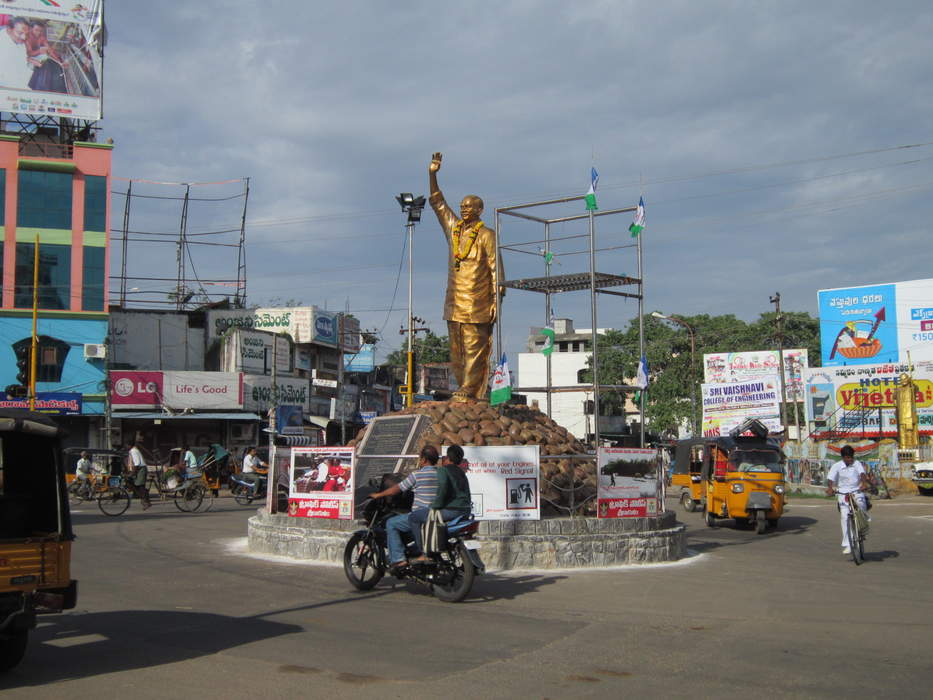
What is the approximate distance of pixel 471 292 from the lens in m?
16.5

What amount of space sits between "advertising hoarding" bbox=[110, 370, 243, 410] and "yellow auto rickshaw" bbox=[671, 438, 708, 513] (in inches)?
794

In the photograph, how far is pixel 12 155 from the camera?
1406 inches

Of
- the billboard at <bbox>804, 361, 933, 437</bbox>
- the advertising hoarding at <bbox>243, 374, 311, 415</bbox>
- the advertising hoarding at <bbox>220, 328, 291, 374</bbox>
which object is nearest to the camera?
the advertising hoarding at <bbox>243, 374, 311, 415</bbox>

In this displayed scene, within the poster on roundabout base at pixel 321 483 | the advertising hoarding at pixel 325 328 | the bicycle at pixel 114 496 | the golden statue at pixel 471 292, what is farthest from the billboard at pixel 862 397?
the poster on roundabout base at pixel 321 483

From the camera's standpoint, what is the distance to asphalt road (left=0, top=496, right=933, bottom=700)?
5.88 meters

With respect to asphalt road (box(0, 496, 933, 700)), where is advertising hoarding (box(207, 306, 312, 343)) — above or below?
above

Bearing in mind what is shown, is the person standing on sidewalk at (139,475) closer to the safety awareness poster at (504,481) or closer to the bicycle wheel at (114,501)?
the bicycle wheel at (114,501)

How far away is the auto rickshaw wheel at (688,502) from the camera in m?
23.9

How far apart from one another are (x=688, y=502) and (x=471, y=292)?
444 inches

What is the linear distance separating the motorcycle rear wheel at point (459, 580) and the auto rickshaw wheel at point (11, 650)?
4.20 m

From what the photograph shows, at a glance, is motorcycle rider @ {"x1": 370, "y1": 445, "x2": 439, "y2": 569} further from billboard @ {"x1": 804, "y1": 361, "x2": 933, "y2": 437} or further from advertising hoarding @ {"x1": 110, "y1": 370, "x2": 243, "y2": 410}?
billboard @ {"x1": 804, "y1": 361, "x2": 933, "y2": 437}

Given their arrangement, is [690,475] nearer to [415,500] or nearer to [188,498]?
[188,498]

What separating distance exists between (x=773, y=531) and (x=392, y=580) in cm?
1052

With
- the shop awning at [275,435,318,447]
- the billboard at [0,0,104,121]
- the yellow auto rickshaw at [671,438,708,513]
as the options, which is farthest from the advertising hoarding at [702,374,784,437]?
the billboard at [0,0,104,121]
